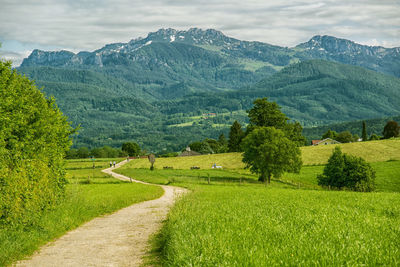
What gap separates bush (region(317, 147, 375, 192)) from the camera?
207 feet

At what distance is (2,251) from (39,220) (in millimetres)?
4937

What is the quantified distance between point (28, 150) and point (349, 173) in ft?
178

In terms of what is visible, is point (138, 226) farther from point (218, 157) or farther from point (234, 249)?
point (218, 157)

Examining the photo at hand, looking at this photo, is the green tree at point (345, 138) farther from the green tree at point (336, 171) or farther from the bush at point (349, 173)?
the green tree at point (336, 171)

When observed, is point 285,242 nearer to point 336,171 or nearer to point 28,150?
point 28,150

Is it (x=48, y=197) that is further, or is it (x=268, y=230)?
(x=48, y=197)

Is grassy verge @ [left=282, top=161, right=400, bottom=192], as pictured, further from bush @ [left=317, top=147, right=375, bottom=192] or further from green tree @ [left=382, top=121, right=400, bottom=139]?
green tree @ [left=382, top=121, right=400, bottom=139]

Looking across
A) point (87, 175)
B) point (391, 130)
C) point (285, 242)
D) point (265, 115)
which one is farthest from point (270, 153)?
point (391, 130)

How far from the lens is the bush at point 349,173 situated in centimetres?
→ 6318

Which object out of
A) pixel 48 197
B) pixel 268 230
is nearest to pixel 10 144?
pixel 48 197

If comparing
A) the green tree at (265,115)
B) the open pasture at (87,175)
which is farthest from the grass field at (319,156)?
the green tree at (265,115)

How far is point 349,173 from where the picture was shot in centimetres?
6456

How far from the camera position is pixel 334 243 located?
1072 centimetres

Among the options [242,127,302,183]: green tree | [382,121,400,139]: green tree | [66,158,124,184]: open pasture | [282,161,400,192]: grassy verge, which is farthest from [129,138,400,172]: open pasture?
[382,121,400,139]: green tree
